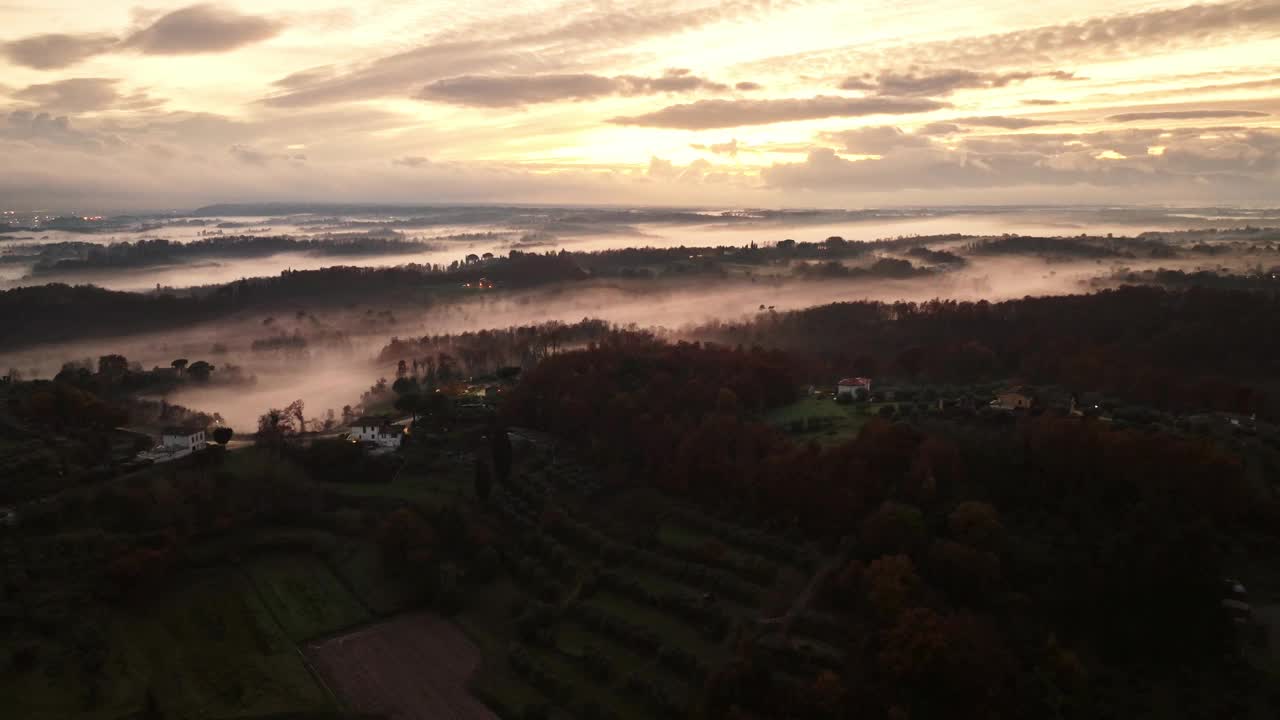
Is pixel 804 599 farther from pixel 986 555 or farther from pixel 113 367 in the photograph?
pixel 113 367

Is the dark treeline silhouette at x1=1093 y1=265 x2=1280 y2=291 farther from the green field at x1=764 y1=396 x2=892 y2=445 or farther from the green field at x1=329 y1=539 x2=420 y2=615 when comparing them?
the green field at x1=329 y1=539 x2=420 y2=615

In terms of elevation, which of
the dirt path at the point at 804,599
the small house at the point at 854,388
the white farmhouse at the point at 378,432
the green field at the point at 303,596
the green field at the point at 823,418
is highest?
the small house at the point at 854,388

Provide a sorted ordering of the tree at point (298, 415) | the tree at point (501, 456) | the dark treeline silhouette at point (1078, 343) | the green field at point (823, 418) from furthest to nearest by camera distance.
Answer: the tree at point (298, 415), the dark treeline silhouette at point (1078, 343), the green field at point (823, 418), the tree at point (501, 456)

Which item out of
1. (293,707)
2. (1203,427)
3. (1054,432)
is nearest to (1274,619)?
(1054,432)

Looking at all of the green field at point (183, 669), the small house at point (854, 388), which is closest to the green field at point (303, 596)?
the green field at point (183, 669)

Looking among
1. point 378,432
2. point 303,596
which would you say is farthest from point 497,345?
point 303,596

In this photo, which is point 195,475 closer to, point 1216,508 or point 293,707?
point 293,707

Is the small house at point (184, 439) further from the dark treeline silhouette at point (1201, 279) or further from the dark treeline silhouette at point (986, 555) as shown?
the dark treeline silhouette at point (1201, 279)

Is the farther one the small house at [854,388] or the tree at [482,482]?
the small house at [854,388]
